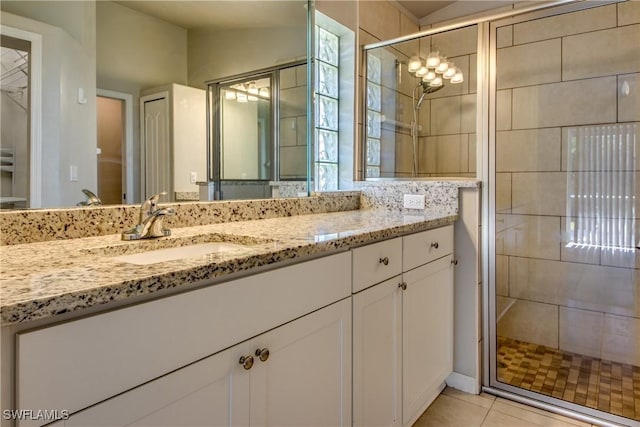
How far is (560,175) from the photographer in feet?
7.06

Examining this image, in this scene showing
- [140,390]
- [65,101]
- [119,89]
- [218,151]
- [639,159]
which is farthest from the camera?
[639,159]

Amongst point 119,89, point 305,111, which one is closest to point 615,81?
point 305,111

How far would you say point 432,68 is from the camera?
2441mm

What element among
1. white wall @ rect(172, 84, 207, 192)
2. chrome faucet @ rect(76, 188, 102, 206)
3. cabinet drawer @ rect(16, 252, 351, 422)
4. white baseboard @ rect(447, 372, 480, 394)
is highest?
white wall @ rect(172, 84, 207, 192)

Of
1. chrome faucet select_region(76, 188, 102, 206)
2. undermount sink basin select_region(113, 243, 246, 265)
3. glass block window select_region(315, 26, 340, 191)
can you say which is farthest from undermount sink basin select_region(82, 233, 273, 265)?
glass block window select_region(315, 26, 340, 191)

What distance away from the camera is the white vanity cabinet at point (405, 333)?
1.29m

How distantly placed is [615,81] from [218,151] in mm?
2012

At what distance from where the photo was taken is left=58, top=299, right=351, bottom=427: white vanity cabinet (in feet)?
2.24

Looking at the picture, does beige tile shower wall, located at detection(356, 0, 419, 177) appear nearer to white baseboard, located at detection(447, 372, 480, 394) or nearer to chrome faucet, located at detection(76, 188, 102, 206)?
white baseboard, located at detection(447, 372, 480, 394)

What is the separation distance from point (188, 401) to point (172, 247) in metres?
0.56

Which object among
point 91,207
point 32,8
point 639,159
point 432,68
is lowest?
point 91,207

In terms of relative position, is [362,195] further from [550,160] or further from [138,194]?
[138,194]

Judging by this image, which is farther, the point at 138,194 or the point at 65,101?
the point at 138,194

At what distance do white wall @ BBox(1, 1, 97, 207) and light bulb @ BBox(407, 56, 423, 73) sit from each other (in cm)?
173
